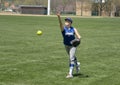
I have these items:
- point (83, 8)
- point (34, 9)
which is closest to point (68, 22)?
point (34, 9)

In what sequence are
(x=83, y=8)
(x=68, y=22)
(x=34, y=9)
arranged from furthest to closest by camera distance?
(x=83, y=8), (x=34, y=9), (x=68, y=22)

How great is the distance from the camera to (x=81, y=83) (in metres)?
10.4

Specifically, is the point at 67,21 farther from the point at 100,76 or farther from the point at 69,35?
the point at 100,76

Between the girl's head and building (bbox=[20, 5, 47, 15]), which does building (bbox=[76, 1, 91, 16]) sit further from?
the girl's head

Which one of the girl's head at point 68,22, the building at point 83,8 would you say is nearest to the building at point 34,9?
the building at point 83,8

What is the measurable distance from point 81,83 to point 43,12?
349 feet

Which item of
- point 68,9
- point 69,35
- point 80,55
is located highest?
point 69,35

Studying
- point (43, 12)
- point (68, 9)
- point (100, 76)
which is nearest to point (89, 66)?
point (100, 76)

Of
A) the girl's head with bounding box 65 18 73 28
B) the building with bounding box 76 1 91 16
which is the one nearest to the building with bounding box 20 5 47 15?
the building with bounding box 76 1 91 16

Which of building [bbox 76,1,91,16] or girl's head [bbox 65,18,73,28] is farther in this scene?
building [bbox 76,1,91,16]

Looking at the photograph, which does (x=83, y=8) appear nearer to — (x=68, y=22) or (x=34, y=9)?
(x=34, y=9)

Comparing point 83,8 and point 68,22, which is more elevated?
point 68,22

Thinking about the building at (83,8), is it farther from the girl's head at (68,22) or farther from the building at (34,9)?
the girl's head at (68,22)

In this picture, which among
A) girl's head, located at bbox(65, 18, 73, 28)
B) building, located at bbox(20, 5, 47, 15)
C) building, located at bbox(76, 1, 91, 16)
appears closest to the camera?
girl's head, located at bbox(65, 18, 73, 28)
